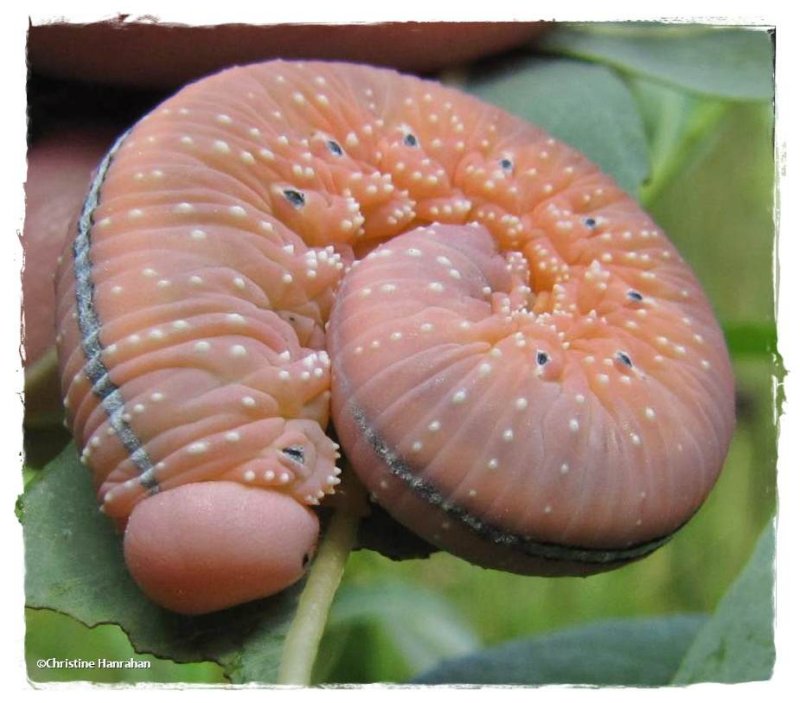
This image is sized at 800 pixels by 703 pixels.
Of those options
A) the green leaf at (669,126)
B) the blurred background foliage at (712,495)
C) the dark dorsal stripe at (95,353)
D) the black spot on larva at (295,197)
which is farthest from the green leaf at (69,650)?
the green leaf at (669,126)

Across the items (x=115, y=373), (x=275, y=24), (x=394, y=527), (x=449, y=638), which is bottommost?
(x=449, y=638)

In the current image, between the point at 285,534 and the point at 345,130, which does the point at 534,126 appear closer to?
the point at 345,130

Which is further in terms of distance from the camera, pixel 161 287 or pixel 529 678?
pixel 529 678

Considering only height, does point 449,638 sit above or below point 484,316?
below

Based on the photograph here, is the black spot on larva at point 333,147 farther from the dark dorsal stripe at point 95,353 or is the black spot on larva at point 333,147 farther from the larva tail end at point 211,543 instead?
the larva tail end at point 211,543

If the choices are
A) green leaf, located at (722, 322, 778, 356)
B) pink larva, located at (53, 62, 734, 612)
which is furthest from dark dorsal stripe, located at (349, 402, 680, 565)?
green leaf, located at (722, 322, 778, 356)

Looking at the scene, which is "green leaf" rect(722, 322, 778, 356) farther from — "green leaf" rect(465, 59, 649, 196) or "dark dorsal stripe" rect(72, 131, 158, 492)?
"dark dorsal stripe" rect(72, 131, 158, 492)

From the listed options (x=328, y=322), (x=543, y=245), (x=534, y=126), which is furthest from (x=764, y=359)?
(x=328, y=322)
